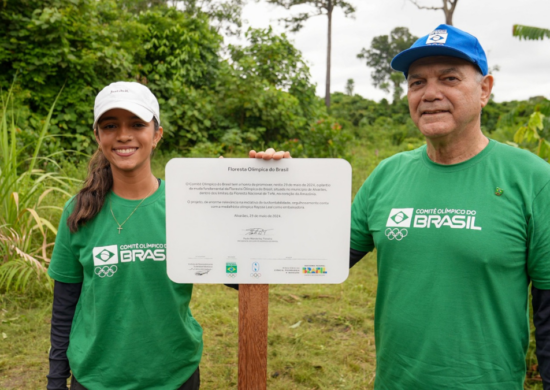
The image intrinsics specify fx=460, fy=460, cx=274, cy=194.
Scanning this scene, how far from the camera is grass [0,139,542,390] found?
10.2 ft

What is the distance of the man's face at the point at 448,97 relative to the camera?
162 cm

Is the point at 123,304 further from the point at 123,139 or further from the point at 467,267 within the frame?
the point at 467,267

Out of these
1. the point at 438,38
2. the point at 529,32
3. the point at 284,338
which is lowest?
the point at 284,338

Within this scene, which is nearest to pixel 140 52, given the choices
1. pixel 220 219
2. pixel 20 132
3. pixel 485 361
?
pixel 20 132

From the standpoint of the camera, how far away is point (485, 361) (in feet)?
5.00

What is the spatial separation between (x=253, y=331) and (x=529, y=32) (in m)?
6.56

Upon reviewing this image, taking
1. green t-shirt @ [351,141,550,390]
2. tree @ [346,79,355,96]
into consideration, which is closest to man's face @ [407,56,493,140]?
green t-shirt @ [351,141,550,390]

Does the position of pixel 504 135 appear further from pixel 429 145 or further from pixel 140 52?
pixel 429 145

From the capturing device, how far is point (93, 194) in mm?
1735

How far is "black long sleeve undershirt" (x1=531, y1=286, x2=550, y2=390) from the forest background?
1664 millimetres

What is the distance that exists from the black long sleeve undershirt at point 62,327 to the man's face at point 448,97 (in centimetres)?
144

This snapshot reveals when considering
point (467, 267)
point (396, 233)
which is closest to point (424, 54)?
point (396, 233)

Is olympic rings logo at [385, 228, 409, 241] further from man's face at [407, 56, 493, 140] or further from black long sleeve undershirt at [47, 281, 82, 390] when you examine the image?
black long sleeve undershirt at [47, 281, 82, 390]

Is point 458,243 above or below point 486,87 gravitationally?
below
